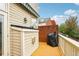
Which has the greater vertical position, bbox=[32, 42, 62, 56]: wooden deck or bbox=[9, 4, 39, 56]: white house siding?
bbox=[9, 4, 39, 56]: white house siding

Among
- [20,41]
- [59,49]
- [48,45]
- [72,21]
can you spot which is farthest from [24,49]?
[72,21]

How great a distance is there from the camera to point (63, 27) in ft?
8.93

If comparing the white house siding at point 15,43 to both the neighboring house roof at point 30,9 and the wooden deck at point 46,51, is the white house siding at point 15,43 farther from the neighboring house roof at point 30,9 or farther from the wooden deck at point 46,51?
the neighboring house roof at point 30,9

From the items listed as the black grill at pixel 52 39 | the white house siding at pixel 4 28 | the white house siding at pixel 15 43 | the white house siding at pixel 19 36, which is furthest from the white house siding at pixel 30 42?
the white house siding at pixel 4 28

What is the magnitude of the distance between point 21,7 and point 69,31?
0.95 meters

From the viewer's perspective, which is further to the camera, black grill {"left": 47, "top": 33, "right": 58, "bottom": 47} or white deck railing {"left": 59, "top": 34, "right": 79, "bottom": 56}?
black grill {"left": 47, "top": 33, "right": 58, "bottom": 47}

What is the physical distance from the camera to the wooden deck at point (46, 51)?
109 inches

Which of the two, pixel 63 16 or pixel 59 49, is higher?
pixel 63 16

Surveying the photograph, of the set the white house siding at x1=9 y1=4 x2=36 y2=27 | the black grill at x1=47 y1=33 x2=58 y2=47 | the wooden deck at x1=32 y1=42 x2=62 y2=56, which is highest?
the white house siding at x1=9 y1=4 x2=36 y2=27

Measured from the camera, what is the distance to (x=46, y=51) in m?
2.79

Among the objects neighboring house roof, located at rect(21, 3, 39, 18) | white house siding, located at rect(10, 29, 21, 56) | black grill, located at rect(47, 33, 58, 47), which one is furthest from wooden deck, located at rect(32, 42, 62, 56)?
neighboring house roof, located at rect(21, 3, 39, 18)

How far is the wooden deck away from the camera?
2.78 meters

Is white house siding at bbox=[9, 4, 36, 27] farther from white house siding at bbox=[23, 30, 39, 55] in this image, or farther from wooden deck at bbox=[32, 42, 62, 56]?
wooden deck at bbox=[32, 42, 62, 56]

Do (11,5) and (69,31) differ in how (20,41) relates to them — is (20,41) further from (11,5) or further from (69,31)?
(69,31)
